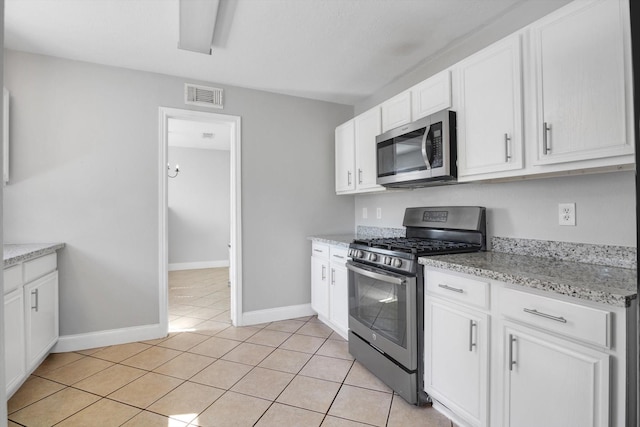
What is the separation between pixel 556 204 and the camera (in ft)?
5.95

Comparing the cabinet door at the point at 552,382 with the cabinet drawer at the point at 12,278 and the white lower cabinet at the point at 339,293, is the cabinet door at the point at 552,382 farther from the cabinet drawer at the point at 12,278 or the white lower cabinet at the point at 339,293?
the cabinet drawer at the point at 12,278

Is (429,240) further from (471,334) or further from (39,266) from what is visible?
(39,266)

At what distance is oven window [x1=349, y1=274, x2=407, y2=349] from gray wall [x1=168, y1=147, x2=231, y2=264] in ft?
15.6

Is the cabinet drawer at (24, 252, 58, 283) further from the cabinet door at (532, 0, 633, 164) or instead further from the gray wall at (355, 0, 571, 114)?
the gray wall at (355, 0, 571, 114)

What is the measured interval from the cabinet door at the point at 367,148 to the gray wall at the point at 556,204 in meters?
0.62

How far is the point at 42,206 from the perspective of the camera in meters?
2.61

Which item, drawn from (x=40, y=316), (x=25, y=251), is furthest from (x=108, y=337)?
(x=25, y=251)

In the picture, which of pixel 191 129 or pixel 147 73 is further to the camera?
pixel 191 129

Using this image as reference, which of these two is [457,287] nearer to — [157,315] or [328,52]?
[328,52]

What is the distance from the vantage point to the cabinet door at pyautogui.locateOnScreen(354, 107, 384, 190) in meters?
2.86

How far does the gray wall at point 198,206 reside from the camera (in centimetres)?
630

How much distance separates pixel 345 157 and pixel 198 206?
13.8 ft

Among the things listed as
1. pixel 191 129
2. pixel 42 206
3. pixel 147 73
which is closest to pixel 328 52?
pixel 147 73

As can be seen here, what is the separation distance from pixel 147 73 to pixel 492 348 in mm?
3462
